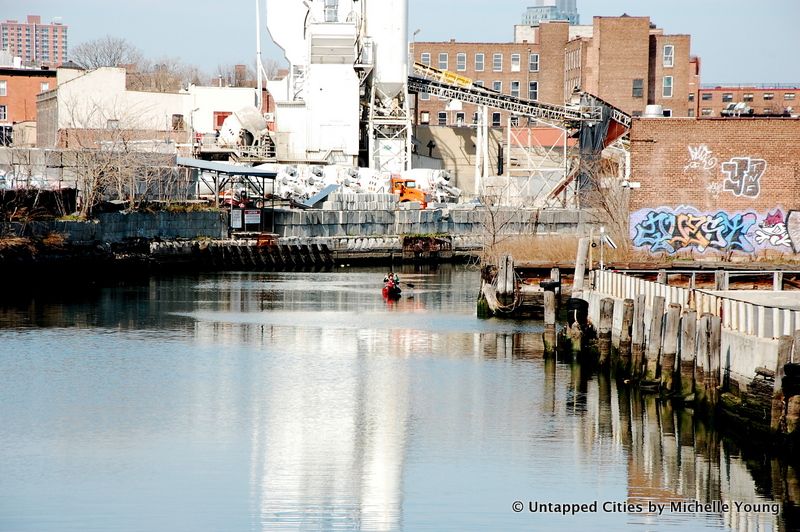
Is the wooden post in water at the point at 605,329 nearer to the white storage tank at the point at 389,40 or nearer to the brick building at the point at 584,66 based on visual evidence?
the white storage tank at the point at 389,40

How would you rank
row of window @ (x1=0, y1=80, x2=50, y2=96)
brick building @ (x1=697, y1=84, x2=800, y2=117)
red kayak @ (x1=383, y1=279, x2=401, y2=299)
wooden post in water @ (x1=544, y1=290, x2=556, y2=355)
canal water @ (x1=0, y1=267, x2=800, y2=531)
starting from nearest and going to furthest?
canal water @ (x1=0, y1=267, x2=800, y2=531) → wooden post in water @ (x1=544, y1=290, x2=556, y2=355) → red kayak @ (x1=383, y1=279, x2=401, y2=299) → row of window @ (x1=0, y1=80, x2=50, y2=96) → brick building @ (x1=697, y1=84, x2=800, y2=117)

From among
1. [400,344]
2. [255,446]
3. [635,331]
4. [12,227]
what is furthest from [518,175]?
[255,446]

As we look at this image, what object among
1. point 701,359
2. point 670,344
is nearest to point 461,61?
point 670,344

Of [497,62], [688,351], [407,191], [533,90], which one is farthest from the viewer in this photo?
[533,90]

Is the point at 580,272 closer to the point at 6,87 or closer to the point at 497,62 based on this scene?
the point at 497,62

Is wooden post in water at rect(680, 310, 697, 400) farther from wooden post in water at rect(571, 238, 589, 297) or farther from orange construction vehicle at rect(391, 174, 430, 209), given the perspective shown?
orange construction vehicle at rect(391, 174, 430, 209)

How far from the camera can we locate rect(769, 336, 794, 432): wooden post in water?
22.0 metres

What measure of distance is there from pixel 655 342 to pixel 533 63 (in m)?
104

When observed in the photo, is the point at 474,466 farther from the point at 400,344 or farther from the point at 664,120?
the point at 664,120

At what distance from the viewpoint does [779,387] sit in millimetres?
22266

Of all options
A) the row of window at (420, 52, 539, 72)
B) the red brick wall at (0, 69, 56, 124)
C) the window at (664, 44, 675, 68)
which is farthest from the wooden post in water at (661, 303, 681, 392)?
the red brick wall at (0, 69, 56, 124)

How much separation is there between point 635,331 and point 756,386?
7962 mm

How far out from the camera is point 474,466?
2458 cm

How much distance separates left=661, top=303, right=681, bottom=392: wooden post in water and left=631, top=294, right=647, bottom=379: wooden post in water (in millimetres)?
1903
